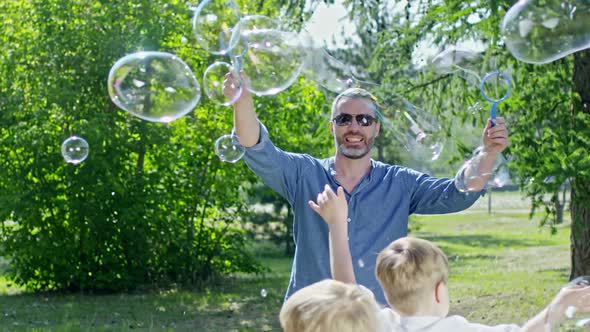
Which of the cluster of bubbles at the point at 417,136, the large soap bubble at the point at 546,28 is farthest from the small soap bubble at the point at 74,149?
the large soap bubble at the point at 546,28

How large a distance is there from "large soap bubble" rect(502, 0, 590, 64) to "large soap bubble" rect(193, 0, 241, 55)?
1.44m

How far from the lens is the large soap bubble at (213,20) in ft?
16.2

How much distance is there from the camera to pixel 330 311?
2129 mm

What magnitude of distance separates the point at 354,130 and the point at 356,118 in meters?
0.05

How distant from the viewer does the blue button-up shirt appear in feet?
11.7

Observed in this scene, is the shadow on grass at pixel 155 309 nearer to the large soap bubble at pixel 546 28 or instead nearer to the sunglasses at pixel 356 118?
the large soap bubble at pixel 546 28

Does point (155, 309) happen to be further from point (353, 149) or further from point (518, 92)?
point (353, 149)

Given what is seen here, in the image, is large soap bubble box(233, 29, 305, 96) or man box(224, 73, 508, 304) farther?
large soap bubble box(233, 29, 305, 96)

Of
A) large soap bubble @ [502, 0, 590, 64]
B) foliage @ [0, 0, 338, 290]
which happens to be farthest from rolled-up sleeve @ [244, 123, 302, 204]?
foliage @ [0, 0, 338, 290]

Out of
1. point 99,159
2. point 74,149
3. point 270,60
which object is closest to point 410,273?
point 270,60

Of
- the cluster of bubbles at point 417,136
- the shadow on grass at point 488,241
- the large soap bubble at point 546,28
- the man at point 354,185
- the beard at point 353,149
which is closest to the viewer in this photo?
the man at point 354,185

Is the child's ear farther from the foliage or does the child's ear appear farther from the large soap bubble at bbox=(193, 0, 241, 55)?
the foliage

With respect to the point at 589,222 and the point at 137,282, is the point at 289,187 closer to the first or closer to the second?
the point at 589,222

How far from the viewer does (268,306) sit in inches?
417
